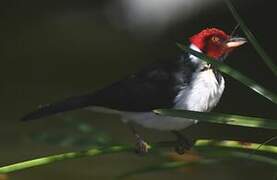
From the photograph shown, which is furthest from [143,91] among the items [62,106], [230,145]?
[230,145]

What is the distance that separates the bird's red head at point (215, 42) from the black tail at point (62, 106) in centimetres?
25

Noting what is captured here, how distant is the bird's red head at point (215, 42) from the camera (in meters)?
1.72

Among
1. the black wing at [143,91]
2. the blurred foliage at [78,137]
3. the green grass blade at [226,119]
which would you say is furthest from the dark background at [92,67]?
the green grass blade at [226,119]

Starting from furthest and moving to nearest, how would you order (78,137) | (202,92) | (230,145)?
1. (78,137)
2. (202,92)
3. (230,145)

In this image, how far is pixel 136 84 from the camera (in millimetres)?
1892

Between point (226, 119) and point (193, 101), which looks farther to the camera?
point (193, 101)

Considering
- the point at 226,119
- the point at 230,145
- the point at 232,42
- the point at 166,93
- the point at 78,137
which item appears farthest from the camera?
the point at 78,137

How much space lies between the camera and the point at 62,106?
1.84 metres

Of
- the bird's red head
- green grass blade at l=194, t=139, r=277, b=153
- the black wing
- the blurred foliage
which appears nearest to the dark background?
the blurred foliage

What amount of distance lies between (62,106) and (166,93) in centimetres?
23

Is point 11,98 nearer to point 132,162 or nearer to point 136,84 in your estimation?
point 132,162

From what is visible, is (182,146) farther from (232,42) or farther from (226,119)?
(226,119)

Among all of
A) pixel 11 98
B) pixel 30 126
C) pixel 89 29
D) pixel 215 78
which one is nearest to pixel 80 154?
pixel 215 78

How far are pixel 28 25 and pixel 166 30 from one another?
101cm
